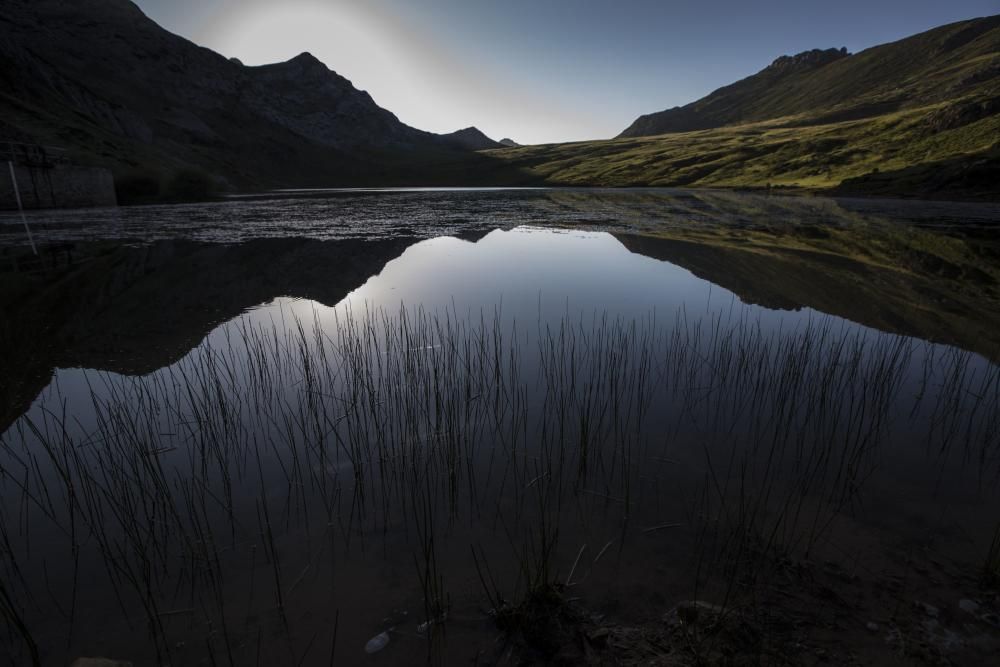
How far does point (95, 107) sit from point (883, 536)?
131136mm

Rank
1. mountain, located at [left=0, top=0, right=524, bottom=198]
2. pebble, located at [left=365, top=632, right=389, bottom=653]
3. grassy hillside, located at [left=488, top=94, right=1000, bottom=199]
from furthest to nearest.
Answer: mountain, located at [left=0, top=0, right=524, bottom=198]
grassy hillside, located at [left=488, top=94, right=1000, bottom=199]
pebble, located at [left=365, top=632, right=389, bottom=653]

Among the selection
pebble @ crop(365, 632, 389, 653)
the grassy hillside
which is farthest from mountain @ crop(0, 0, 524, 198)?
the grassy hillside

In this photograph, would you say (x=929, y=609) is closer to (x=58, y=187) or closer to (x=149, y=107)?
(x=58, y=187)

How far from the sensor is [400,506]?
4.63 metres

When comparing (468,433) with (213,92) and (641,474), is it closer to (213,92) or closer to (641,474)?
(641,474)

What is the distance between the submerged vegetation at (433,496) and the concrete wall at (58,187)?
141ft

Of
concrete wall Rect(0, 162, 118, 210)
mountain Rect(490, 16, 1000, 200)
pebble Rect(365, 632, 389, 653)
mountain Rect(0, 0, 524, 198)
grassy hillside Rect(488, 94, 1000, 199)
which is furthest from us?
mountain Rect(0, 0, 524, 198)

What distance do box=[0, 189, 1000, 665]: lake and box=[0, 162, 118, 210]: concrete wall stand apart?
35.2 meters

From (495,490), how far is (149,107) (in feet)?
567

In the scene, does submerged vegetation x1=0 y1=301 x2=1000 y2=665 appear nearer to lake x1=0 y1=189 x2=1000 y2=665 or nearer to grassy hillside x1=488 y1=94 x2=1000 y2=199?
lake x1=0 y1=189 x2=1000 y2=665

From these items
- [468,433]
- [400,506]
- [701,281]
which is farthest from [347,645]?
[701,281]

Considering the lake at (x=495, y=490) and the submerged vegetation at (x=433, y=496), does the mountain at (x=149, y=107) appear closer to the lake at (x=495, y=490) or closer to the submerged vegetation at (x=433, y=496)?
the lake at (x=495, y=490)

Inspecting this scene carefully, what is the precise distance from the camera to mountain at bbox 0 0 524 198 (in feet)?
208

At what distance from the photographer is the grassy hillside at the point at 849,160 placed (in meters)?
56.6
